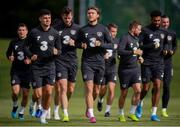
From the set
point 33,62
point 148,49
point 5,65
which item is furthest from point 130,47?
point 5,65

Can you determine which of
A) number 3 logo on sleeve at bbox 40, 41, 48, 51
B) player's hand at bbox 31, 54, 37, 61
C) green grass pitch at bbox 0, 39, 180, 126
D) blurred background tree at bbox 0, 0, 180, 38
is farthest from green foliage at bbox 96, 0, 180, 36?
player's hand at bbox 31, 54, 37, 61

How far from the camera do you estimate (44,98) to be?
24531 mm

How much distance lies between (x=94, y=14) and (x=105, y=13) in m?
17.7

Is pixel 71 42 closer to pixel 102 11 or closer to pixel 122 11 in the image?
pixel 102 11

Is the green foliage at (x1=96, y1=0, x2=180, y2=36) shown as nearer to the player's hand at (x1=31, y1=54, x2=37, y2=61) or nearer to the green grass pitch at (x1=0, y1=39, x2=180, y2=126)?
the green grass pitch at (x1=0, y1=39, x2=180, y2=126)

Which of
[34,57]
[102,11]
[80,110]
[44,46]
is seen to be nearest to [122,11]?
[102,11]

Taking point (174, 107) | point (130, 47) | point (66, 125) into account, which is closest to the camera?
point (66, 125)

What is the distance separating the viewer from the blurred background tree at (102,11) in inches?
1665

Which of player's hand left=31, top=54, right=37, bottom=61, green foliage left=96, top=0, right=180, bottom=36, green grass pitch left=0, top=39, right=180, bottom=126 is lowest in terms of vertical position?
green grass pitch left=0, top=39, right=180, bottom=126

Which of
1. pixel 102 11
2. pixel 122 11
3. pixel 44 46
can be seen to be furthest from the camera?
pixel 122 11

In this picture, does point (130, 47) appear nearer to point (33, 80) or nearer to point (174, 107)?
point (33, 80)

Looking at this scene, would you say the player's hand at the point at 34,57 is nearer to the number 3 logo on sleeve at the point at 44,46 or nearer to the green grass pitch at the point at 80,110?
the number 3 logo on sleeve at the point at 44,46

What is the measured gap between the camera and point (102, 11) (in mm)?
42219

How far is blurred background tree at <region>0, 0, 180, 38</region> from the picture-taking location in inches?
1665
